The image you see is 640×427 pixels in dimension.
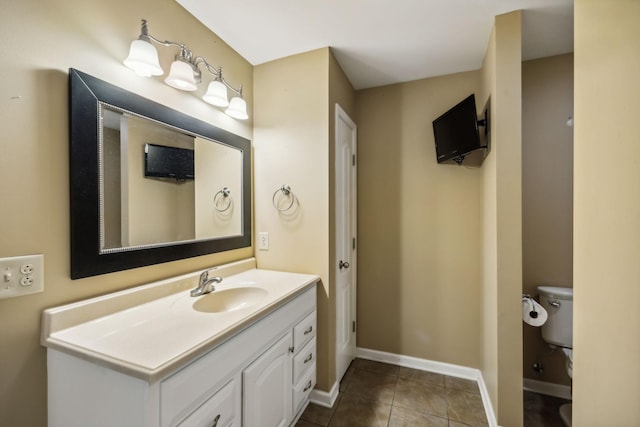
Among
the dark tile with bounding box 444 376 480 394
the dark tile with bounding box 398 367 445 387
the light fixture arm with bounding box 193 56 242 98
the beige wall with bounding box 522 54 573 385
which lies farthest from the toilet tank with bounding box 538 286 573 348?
the light fixture arm with bounding box 193 56 242 98

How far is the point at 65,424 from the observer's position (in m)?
0.83

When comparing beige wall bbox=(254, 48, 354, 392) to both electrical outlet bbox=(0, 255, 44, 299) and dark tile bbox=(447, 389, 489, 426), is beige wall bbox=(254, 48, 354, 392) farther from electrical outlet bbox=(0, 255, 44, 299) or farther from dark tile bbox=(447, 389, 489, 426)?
electrical outlet bbox=(0, 255, 44, 299)

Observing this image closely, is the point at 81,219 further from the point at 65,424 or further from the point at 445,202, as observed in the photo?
the point at 445,202

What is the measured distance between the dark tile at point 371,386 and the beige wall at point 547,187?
1.05 metres

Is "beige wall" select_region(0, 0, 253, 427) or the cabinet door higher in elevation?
"beige wall" select_region(0, 0, 253, 427)

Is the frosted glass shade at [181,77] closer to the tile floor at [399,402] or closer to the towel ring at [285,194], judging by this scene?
the towel ring at [285,194]

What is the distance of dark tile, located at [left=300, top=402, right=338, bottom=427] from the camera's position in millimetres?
1581

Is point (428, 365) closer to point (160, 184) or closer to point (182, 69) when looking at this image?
point (160, 184)

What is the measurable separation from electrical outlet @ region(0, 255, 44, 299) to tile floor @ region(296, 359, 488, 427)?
1.51 meters

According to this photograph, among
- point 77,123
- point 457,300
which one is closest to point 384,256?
point 457,300

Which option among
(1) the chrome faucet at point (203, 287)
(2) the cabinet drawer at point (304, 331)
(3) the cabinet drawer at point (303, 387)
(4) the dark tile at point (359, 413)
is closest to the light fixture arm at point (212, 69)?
(1) the chrome faucet at point (203, 287)

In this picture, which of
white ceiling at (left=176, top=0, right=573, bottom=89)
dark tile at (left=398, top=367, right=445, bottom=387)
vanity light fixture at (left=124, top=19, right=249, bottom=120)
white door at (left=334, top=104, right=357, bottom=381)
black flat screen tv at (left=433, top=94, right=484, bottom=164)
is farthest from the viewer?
dark tile at (left=398, top=367, right=445, bottom=387)

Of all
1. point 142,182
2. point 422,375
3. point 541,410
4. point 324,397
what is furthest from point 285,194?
point 541,410

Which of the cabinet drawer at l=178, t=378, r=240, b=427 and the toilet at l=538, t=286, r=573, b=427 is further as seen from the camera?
the toilet at l=538, t=286, r=573, b=427
